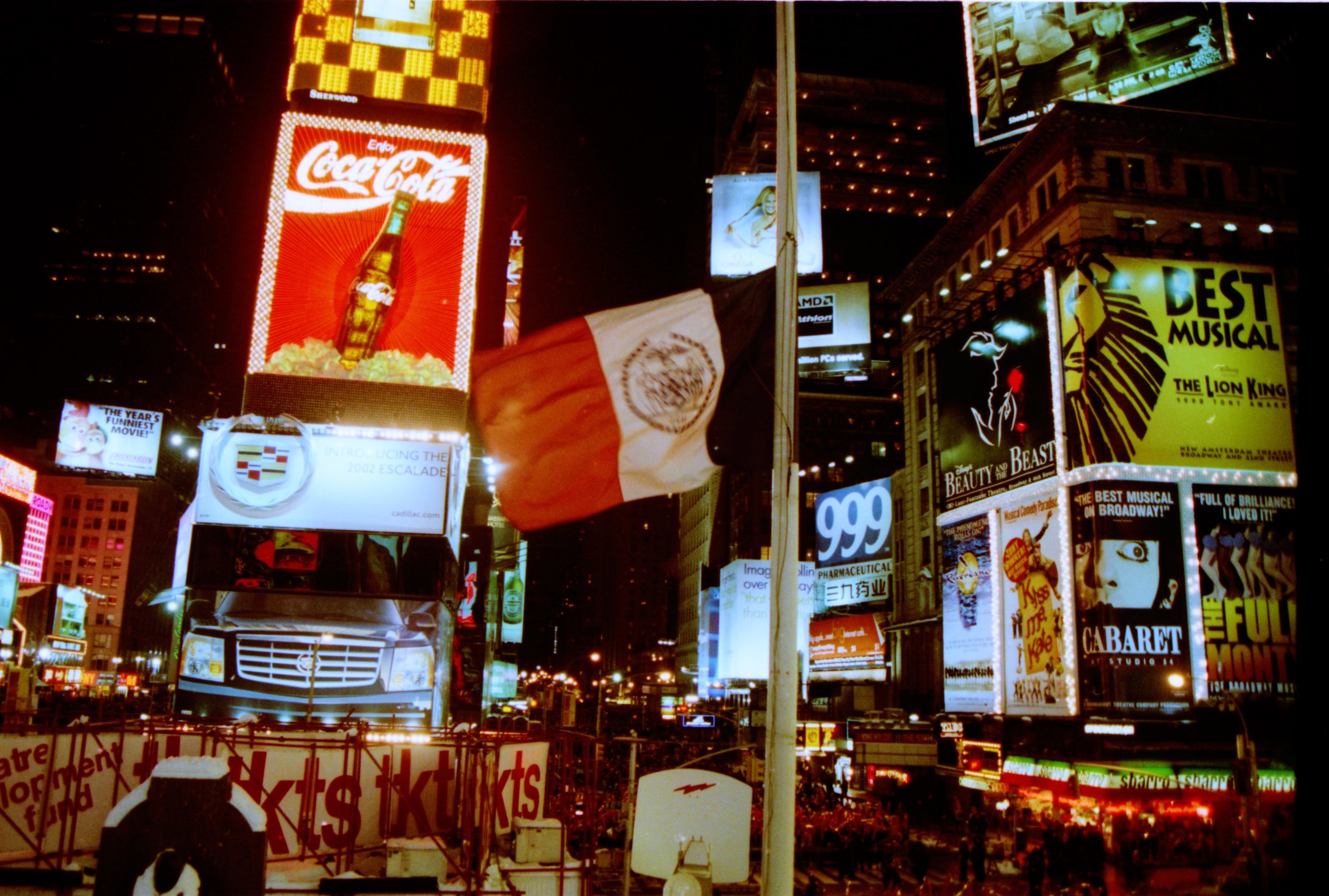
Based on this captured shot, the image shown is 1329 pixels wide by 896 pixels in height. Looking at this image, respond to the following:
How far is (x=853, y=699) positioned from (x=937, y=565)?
1430 centimetres

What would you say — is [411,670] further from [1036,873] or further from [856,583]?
[856,583]

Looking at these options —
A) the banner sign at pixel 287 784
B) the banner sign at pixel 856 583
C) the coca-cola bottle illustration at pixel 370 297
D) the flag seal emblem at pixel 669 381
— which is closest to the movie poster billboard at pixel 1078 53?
the coca-cola bottle illustration at pixel 370 297

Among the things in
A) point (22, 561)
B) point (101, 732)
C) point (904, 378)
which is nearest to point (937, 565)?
point (904, 378)

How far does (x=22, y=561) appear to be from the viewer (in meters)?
53.0

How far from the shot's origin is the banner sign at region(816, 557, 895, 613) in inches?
2000

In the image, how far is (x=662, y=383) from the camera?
787 cm

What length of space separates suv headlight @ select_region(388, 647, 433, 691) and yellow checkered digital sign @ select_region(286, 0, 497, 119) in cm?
1729

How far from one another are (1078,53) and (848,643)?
106 feet

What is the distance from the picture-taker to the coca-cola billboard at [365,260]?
1102 inches

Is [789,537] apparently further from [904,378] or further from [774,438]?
[904,378]

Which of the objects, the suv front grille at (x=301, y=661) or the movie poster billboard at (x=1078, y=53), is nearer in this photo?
the suv front grille at (x=301, y=661)

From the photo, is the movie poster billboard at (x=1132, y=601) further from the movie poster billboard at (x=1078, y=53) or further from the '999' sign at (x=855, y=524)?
the '999' sign at (x=855, y=524)

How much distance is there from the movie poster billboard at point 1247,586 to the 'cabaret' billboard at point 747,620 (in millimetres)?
28337

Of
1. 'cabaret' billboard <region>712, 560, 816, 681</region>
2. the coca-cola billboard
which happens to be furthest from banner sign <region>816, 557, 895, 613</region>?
the coca-cola billboard
